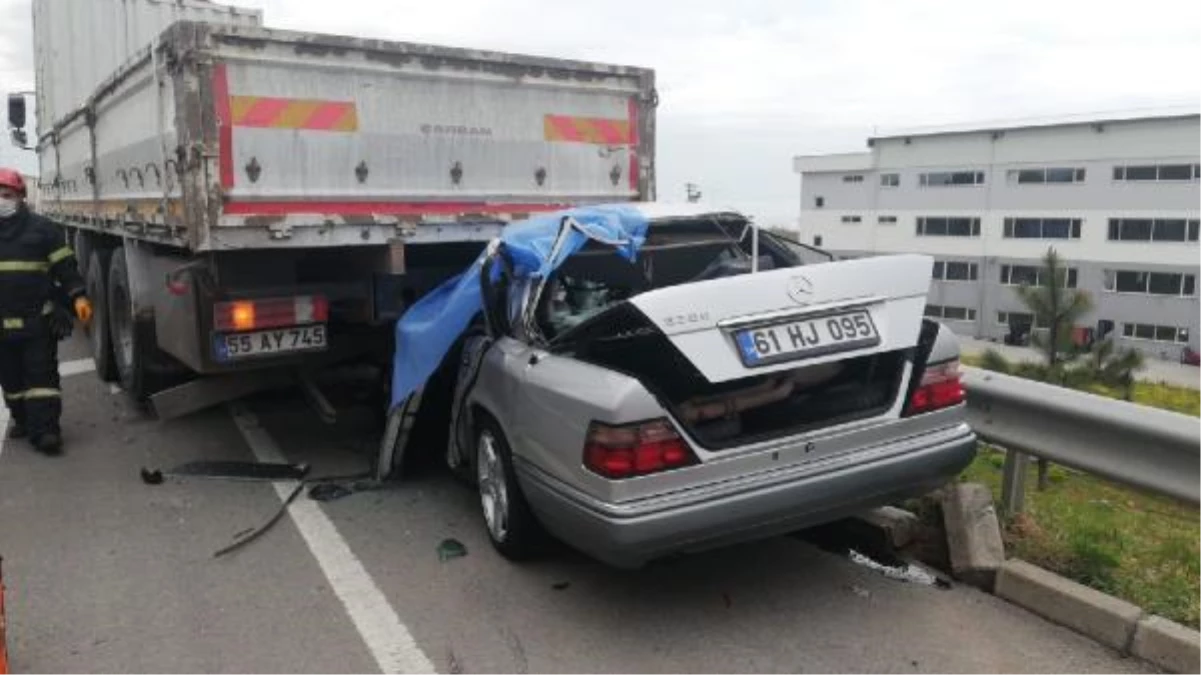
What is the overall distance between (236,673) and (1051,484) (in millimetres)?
7630

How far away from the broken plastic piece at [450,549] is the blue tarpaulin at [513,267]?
810 millimetres

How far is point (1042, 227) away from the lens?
161 feet

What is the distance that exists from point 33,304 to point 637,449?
4.90 meters

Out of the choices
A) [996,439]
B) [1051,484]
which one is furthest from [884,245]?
[996,439]

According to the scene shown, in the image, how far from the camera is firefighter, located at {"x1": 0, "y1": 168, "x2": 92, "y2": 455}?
6.15 meters

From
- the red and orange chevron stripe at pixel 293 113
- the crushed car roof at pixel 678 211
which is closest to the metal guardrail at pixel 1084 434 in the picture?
the crushed car roof at pixel 678 211

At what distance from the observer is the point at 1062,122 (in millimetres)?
46031

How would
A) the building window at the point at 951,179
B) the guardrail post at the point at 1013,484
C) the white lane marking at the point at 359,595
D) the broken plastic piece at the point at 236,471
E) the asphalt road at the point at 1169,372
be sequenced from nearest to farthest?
the white lane marking at the point at 359,595 < the guardrail post at the point at 1013,484 < the broken plastic piece at the point at 236,471 < the asphalt road at the point at 1169,372 < the building window at the point at 951,179

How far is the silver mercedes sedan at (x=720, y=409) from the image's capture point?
3322mm

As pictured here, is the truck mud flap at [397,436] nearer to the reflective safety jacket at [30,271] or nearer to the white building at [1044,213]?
the reflective safety jacket at [30,271]

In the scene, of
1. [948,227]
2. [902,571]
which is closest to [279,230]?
[902,571]

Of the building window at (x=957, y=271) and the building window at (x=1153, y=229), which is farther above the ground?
the building window at (x=1153, y=229)

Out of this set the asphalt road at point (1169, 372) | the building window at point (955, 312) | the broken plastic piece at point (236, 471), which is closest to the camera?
the broken plastic piece at point (236, 471)

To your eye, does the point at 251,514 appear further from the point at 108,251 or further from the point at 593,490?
the point at 108,251
